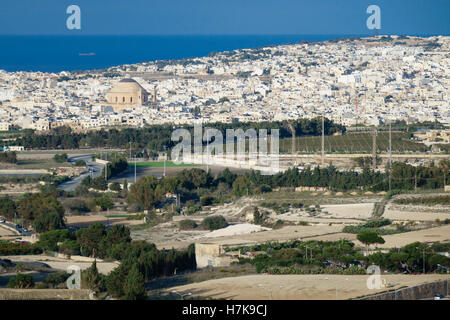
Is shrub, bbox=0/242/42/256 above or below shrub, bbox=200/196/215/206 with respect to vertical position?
below

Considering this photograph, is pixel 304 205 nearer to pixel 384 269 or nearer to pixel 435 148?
pixel 384 269

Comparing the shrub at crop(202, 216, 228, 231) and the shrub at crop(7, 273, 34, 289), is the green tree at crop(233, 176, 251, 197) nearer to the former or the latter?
the shrub at crop(202, 216, 228, 231)

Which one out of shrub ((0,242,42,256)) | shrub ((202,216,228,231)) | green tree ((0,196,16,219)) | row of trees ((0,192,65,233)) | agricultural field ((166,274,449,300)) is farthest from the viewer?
green tree ((0,196,16,219))

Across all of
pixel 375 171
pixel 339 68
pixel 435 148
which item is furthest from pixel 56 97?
pixel 375 171

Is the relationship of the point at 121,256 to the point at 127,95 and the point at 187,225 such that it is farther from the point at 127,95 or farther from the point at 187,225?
the point at 127,95

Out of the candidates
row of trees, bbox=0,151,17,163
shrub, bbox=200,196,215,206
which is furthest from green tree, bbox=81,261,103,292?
row of trees, bbox=0,151,17,163

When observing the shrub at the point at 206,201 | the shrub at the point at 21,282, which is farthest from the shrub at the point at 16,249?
the shrub at the point at 206,201

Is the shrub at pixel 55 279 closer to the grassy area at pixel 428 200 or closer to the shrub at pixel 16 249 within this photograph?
the shrub at pixel 16 249
